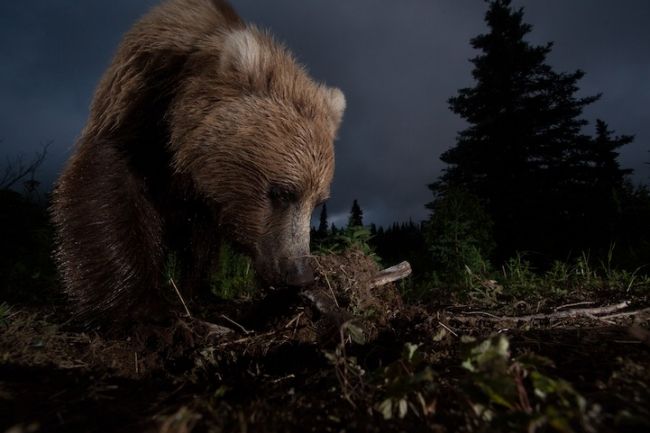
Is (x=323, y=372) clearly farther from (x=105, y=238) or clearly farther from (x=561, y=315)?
(x=105, y=238)

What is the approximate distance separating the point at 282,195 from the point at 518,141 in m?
15.3

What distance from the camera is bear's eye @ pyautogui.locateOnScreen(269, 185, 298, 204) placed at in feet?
11.3

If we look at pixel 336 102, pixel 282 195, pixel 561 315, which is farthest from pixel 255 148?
pixel 561 315

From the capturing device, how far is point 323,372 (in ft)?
5.55

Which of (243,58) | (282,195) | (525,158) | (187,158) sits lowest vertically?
(282,195)

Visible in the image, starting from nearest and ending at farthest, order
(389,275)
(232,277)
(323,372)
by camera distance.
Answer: (323,372), (389,275), (232,277)

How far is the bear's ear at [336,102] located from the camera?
409 cm

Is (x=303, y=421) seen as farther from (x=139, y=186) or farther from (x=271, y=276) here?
(x=139, y=186)

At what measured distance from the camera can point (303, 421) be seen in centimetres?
119

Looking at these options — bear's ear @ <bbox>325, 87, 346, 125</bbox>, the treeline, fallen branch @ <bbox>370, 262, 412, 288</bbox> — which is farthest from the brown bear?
the treeline

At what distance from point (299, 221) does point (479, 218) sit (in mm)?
5565

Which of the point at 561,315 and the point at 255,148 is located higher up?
the point at 255,148

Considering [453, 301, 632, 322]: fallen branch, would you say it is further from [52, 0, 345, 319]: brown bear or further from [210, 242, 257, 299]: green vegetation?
[210, 242, 257, 299]: green vegetation

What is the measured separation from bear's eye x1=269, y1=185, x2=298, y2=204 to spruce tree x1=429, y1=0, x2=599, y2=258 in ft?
40.2
